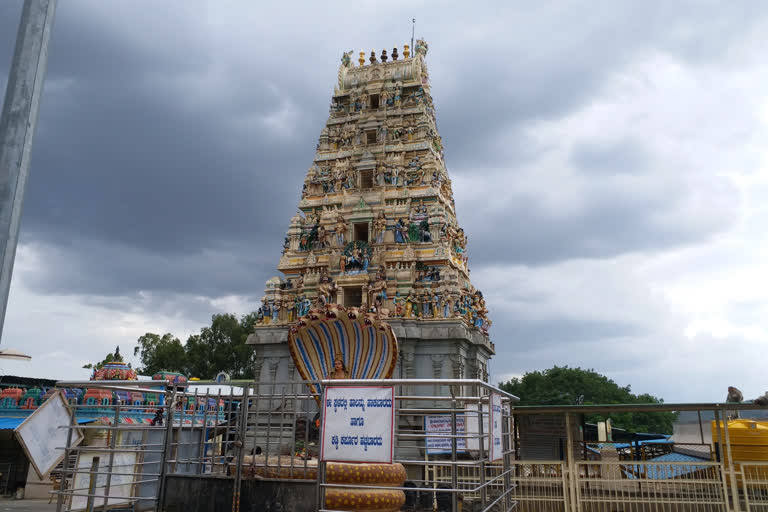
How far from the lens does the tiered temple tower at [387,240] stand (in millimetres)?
29750

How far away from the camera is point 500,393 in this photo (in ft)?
31.2

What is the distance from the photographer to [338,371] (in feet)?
44.7

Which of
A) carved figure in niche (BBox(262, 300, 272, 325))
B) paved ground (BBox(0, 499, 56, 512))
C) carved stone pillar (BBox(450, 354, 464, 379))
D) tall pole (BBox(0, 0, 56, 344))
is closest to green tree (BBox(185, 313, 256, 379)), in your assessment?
carved figure in niche (BBox(262, 300, 272, 325))

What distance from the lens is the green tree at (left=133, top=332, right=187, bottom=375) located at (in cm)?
5478

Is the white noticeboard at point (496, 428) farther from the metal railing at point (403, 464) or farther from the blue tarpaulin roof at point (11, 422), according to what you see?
the blue tarpaulin roof at point (11, 422)

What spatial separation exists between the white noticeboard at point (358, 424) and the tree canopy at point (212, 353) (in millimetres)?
47883

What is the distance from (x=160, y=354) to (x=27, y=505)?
38.7 metres

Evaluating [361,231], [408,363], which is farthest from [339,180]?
[408,363]

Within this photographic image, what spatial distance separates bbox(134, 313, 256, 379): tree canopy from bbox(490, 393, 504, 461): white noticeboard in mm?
47512

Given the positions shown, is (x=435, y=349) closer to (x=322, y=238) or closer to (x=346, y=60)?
(x=322, y=238)

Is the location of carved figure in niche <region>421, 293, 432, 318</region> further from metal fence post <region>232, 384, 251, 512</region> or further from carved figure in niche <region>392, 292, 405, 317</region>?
metal fence post <region>232, 384, 251, 512</region>

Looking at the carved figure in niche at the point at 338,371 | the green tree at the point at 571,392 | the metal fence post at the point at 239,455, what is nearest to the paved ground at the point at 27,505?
the carved figure in niche at the point at 338,371

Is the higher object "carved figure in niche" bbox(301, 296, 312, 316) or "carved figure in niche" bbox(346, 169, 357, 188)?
"carved figure in niche" bbox(346, 169, 357, 188)

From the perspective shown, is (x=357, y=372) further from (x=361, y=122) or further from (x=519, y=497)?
(x=361, y=122)
